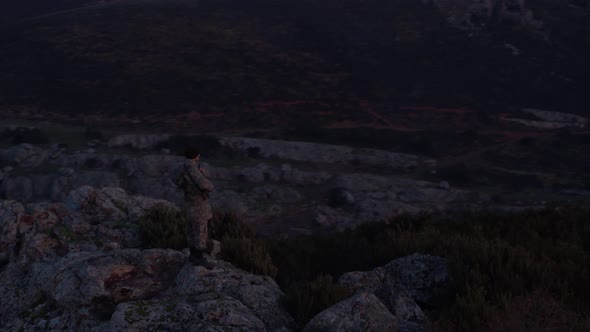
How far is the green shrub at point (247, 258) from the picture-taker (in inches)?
291

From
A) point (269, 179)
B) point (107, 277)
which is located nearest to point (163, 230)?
point (107, 277)

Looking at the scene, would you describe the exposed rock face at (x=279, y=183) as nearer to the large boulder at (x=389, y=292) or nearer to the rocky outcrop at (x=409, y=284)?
the rocky outcrop at (x=409, y=284)

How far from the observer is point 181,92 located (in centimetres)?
3844

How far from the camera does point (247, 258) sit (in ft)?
24.7

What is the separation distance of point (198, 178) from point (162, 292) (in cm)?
152

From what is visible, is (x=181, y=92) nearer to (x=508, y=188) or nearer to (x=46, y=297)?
(x=508, y=188)

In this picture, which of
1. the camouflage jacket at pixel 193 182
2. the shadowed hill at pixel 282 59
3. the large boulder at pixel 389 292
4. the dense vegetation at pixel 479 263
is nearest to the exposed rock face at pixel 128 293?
the dense vegetation at pixel 479 263

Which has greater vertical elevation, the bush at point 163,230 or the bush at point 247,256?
the bush at point 247,256

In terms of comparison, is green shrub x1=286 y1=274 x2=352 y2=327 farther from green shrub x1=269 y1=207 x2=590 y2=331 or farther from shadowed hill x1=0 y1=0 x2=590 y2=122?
shadowed hill x1=0 y1=0 x2=590 y2=122

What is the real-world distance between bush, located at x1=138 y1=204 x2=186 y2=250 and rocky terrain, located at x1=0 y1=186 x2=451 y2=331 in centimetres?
57

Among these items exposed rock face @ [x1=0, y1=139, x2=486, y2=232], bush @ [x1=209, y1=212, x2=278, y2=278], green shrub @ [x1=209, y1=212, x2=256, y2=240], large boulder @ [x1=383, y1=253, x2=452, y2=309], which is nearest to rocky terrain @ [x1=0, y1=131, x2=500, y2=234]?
exposed rock face @ [x1=0, y1=139, x2=486, y2=232]

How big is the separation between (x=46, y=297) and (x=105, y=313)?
3.81 feet

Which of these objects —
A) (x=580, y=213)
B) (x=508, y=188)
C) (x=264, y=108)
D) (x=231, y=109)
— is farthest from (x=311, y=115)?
(x=580, y=213)

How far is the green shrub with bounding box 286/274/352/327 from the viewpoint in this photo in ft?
19.7
